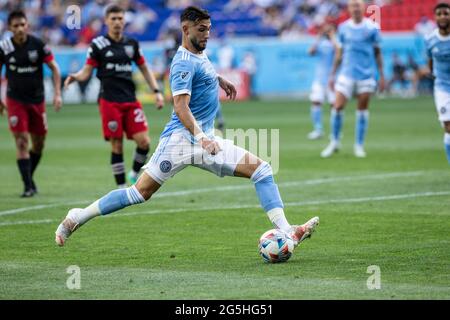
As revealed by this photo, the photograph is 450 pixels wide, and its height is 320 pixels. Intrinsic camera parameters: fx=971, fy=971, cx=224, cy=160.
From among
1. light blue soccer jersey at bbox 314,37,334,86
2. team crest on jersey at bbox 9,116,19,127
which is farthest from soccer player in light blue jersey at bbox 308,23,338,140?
team crest on jersey at bbox 9,116,19,127

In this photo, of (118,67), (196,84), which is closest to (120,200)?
(196,84)

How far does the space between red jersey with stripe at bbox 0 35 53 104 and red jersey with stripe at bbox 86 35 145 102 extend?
2.44 feet

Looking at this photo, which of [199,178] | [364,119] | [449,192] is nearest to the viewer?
[449,192]

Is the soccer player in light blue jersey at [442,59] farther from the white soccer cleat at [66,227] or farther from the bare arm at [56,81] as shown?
the white soccer cleat at [66,227]

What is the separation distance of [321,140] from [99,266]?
14.3 metres

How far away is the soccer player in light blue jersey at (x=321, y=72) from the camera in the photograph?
74.4 ft

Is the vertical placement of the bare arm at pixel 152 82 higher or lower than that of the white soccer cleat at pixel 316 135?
higher

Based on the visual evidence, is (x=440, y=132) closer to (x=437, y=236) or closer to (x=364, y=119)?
(x=364, y=119)

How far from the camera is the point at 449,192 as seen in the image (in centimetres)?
1339

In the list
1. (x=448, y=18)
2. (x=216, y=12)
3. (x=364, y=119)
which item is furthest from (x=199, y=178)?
(x=216, y=12)

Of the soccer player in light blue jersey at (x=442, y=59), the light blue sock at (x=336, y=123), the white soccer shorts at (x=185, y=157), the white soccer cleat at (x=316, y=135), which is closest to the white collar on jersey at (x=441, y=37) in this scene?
the soccer player in light blue jersey at (x=442, y=59)

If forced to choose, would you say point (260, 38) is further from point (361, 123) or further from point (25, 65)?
point (25, 65)

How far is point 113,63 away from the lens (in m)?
14.2

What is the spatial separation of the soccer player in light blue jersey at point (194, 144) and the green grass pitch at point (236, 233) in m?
0.56
